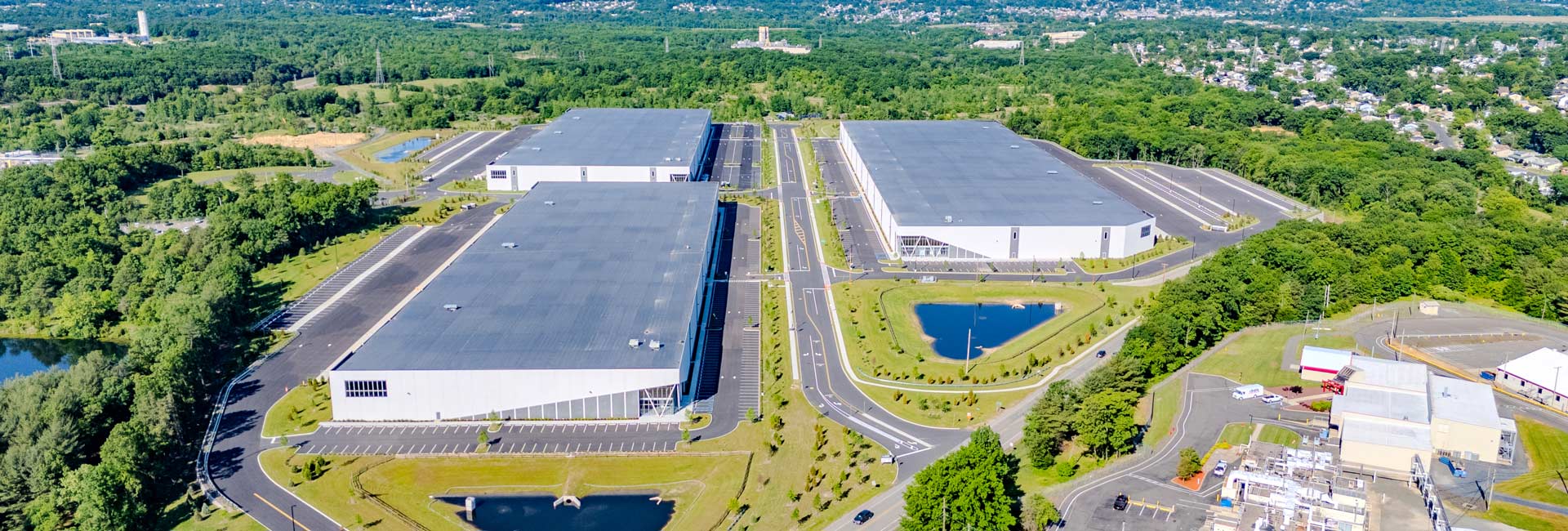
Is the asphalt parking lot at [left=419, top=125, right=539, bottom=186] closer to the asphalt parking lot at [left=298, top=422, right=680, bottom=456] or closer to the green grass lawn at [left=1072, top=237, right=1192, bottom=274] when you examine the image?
the asphalt parking lot at [left=298, top=422, right=680, bottom=456]

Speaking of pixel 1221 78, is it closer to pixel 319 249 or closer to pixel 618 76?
pixel 618 76

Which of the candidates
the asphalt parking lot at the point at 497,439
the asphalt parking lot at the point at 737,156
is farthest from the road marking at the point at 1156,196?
the asphalt parking lot at the point at 497,439

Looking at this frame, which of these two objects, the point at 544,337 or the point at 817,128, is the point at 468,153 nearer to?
the point at 817,128

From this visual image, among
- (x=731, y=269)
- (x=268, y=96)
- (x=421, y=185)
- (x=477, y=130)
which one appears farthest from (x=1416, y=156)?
(x=268, y=96)

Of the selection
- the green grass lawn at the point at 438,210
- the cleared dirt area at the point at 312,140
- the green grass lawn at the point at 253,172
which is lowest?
the green grass lawn at the point at 438,210

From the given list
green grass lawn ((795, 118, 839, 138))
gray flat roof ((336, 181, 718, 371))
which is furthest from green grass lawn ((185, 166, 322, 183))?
green grass lawn ((795, 118, 839, 138))

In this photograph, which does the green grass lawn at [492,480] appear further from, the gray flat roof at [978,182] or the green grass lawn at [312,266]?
the gray flat roof at [978,182]

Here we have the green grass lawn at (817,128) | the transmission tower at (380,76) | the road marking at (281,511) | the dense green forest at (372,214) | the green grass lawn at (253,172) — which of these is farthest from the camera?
the transmission tower at (380,76)
